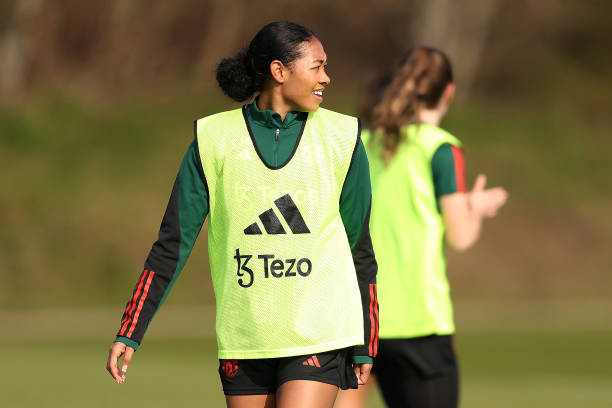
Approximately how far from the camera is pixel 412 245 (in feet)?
16.3

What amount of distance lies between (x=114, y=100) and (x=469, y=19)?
904 centimetres

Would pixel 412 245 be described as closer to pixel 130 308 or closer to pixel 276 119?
pixel 276 119

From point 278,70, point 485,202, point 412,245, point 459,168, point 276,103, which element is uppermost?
point 278,70

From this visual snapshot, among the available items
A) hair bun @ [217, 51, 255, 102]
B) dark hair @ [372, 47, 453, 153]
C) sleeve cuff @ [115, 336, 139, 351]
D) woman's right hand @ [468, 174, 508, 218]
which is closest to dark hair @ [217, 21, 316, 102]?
hair bun @ [217, 51, 255, 102]

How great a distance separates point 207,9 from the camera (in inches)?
1178

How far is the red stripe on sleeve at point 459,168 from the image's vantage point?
193 inches

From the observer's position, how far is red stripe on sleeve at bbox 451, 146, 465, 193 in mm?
4910

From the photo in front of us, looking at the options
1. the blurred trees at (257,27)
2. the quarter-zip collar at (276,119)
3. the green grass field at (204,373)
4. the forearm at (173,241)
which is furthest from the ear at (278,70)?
the blurred trees at (257,27)

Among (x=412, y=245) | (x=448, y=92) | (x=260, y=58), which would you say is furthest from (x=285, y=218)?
(x=448, y=92)

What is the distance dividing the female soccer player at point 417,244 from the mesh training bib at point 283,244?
97cm

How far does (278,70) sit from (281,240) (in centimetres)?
55

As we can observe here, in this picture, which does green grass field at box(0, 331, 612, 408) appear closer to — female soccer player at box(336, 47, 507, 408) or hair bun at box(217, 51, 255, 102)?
female soccer player at box(336, 47, 507, 408)

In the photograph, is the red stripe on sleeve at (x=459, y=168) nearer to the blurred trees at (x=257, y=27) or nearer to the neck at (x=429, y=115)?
the neck at (x=429, y=115)


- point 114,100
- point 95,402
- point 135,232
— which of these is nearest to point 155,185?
point 135,232
